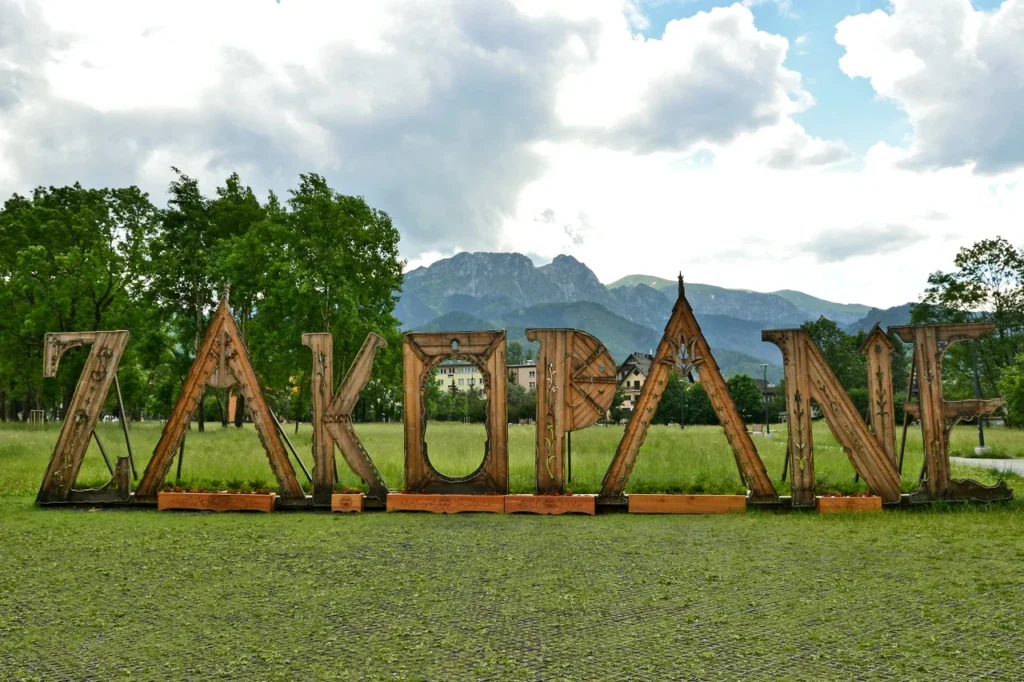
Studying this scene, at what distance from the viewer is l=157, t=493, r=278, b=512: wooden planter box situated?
10711 millimetres

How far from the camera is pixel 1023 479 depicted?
1406 cm

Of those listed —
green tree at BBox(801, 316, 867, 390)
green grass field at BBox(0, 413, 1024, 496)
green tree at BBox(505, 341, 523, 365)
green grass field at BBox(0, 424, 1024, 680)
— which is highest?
green tree at BBox(505, 341, 523, 365)

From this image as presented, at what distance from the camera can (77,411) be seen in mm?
11195

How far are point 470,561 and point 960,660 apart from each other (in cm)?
426

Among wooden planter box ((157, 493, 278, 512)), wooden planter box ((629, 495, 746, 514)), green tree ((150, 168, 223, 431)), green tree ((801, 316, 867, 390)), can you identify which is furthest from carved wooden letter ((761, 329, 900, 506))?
green tree ((801, 316, 867, 390))

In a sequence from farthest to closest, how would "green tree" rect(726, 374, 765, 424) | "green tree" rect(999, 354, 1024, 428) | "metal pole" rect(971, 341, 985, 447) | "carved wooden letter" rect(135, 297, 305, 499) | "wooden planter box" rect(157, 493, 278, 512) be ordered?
"green tree" rect(726, 374, 765, 424) < "green tree" rect(999, 354, 1024, 428) < "metal pole" rect(971, 341, 985, 447) < "carved wooden letter" rect(135, 297, 305, 499) < "wooden planter box" rect(157, 493, 278, 512)

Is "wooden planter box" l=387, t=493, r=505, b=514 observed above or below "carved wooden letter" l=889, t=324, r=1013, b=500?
below

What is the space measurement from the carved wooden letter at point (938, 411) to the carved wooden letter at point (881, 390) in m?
0.30

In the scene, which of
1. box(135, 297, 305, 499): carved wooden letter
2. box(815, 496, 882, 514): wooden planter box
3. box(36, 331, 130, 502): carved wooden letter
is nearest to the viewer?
box(815, 496, 882, 514): wooden planter box

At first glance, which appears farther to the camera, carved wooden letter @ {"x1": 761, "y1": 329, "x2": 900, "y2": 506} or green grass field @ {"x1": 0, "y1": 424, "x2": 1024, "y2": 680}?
carved wooden letter @ {"x1": 761, "y1": 329, "x2": 900, "y2": 506}

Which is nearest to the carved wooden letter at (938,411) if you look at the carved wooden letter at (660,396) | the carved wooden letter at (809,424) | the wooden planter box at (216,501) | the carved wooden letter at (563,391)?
the carved wooden letter at (809,424)

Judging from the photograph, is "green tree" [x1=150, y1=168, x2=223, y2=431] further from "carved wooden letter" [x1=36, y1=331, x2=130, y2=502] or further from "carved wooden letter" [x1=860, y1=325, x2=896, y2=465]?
"carved wooden letter" [x1=860, y1=325, x2=896, y2=465]

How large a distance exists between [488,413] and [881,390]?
5636 mm

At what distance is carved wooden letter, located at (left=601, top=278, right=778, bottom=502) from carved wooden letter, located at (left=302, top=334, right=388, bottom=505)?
3515 millimetres
